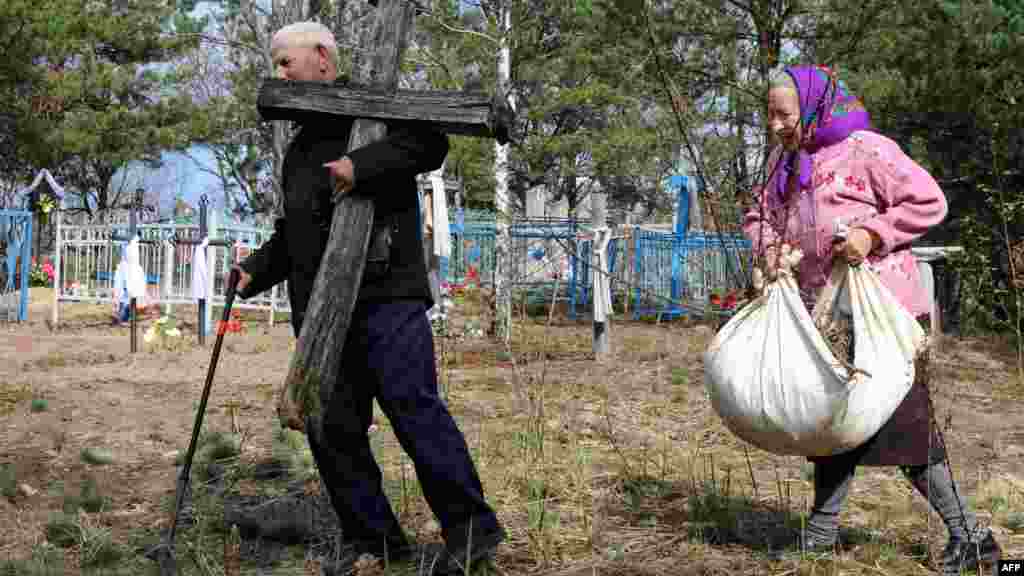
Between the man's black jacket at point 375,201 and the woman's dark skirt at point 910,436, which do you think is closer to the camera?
the man's black jacket at point 375,201

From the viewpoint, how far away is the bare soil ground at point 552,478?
10.6 ft

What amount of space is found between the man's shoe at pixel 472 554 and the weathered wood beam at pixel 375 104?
106 cm

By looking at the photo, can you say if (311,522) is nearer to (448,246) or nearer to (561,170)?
(448,246)

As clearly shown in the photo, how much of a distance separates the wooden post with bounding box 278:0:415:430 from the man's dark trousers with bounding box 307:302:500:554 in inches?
4.7

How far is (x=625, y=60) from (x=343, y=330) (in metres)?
13.3

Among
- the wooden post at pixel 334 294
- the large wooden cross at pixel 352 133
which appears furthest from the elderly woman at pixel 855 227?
the wooden post at pixel 334 294

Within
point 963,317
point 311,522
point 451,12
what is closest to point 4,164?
point 451,12

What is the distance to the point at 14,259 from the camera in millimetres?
14805

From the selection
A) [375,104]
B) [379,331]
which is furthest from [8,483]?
[375,104]

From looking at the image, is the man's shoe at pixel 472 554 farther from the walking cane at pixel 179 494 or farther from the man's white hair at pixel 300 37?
the man's white hair at pixel 300 37

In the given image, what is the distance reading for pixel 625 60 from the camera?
15.4 metres

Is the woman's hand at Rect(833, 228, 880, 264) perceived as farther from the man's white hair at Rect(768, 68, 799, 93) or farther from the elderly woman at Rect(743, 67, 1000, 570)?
the man's white hair at Rect(768, 68, 799, 93)

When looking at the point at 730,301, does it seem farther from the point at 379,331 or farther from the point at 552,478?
the point at 379,331

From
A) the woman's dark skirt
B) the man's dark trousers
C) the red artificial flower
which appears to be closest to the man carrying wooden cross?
the man's dark trousers
